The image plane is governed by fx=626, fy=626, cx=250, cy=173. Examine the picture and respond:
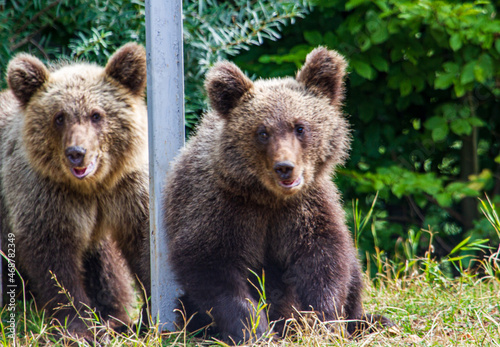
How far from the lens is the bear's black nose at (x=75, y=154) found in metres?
4.01

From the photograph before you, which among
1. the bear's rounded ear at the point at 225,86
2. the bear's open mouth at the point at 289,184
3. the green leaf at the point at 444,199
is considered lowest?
the green leaf at the point at 444,199

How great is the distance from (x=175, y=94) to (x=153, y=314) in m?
1.36

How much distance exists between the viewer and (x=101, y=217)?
4.42 m

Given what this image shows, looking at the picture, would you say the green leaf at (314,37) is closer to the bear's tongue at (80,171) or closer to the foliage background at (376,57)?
the foliage background at (376,57)

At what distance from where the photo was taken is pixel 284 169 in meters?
3.52

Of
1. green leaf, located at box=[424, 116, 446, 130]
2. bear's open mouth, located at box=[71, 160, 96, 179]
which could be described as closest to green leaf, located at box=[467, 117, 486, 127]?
green leaf, located at box=[424, 116, 446, 130]

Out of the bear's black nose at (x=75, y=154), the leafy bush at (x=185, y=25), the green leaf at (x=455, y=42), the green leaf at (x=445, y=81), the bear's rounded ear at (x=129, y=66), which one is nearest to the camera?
the bear's black nose at (x=75, y=154)

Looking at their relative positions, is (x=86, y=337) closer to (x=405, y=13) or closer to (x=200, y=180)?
(x=200, y=180)

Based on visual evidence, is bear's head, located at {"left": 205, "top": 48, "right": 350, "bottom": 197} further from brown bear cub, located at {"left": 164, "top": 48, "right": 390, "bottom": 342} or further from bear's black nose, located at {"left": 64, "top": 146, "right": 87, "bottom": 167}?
bear's black nose, located at {"left": 64, "top": 146, "right": 87, "bottom": 167}

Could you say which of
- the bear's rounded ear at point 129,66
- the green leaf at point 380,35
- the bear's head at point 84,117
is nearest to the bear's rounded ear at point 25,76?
the bear's head at point 84,117

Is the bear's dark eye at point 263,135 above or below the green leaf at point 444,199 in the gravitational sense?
above

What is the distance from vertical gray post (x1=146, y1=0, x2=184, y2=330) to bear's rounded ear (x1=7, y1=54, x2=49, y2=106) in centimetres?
110

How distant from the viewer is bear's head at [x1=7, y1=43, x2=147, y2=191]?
163 inches

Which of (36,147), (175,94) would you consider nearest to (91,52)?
(36,147)
